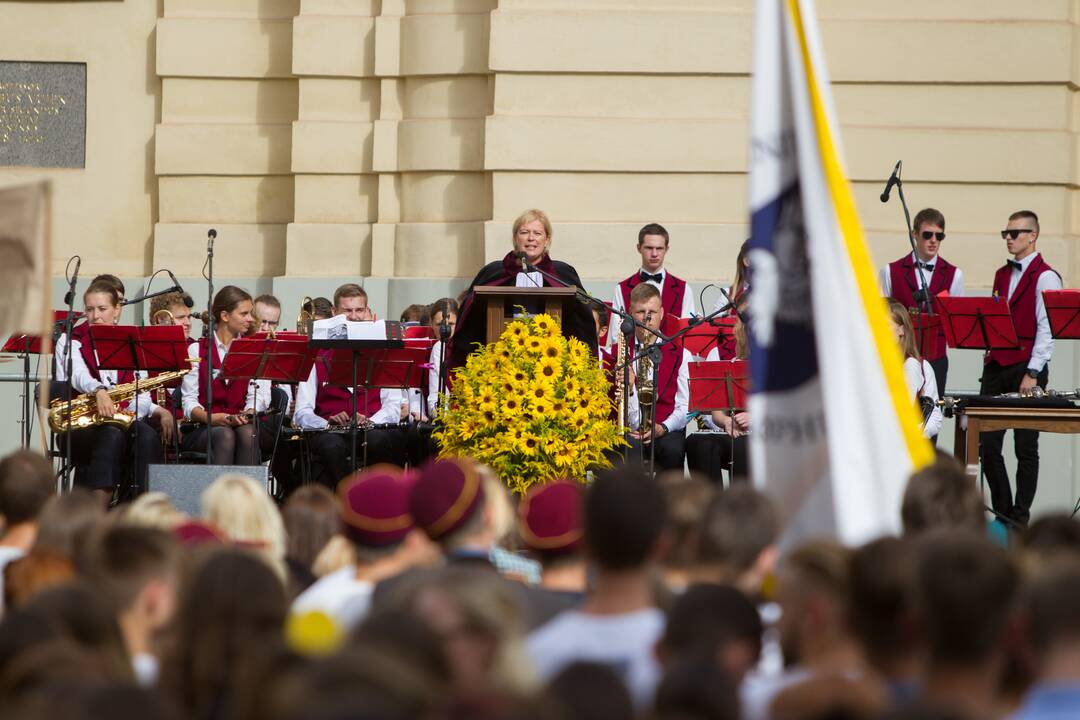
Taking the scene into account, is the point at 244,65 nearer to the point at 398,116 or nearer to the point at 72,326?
the point at 398,116

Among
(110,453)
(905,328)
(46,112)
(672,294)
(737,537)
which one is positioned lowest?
(110,453)

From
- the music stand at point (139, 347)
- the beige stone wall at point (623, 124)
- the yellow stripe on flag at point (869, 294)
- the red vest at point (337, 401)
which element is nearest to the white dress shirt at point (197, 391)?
the red vest at point (337, 401)

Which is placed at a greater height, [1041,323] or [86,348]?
[1041,323]

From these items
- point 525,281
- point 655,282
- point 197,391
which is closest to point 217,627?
point 525,281

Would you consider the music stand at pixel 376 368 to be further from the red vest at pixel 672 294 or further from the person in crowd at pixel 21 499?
the person in crowd at pixel 21 499

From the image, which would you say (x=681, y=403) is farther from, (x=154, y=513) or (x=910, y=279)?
(x=154, y=513)

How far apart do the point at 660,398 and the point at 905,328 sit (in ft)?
7.37

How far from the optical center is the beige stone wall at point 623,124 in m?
13.3

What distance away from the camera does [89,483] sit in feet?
36.6

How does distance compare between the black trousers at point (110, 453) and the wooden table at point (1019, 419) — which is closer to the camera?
the wooden table at point (1019, 419)

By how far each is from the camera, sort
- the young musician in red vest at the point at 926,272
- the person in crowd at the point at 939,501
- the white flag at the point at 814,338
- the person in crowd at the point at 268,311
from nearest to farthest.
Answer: the person in crowd at the point at 939,501 < the white flag at the point at 814,338 < the young musician in red vest at the point at 926,272 < the person in crowd at the point at 268,311

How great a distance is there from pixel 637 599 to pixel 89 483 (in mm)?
8034

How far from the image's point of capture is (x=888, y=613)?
3.36m

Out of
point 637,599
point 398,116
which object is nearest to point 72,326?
point 398,116
